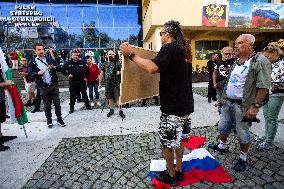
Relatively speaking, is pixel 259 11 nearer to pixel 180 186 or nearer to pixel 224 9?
pixel 224 9

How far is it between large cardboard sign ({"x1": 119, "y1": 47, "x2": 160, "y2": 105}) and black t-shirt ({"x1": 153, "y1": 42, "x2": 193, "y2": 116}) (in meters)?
0.41

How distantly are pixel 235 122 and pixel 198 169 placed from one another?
926 millimetres

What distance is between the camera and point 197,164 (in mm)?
3672

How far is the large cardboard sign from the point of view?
9.68 ft

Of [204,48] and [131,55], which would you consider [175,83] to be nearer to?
[131,55]

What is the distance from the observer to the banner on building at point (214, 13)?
1580cm

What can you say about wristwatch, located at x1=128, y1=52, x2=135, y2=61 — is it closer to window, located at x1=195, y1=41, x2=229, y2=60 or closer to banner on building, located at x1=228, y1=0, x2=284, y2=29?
banner on building, located at x1=228, y1=0, x2=284, y2=29

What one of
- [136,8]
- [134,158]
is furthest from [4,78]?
[136,8]

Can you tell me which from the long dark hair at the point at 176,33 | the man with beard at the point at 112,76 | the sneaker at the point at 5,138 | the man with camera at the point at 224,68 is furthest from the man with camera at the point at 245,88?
the sneaker at the point at 5,138

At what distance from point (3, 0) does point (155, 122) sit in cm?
2459

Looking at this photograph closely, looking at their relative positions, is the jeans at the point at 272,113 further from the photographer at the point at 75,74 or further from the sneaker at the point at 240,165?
the photographer at the point at 75,74

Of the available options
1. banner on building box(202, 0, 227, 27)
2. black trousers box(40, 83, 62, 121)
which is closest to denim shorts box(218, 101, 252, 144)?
black trousers box(40, 83, 62, 121)

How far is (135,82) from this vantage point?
10.5ft

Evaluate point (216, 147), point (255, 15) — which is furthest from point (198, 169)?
point (255, 15)
